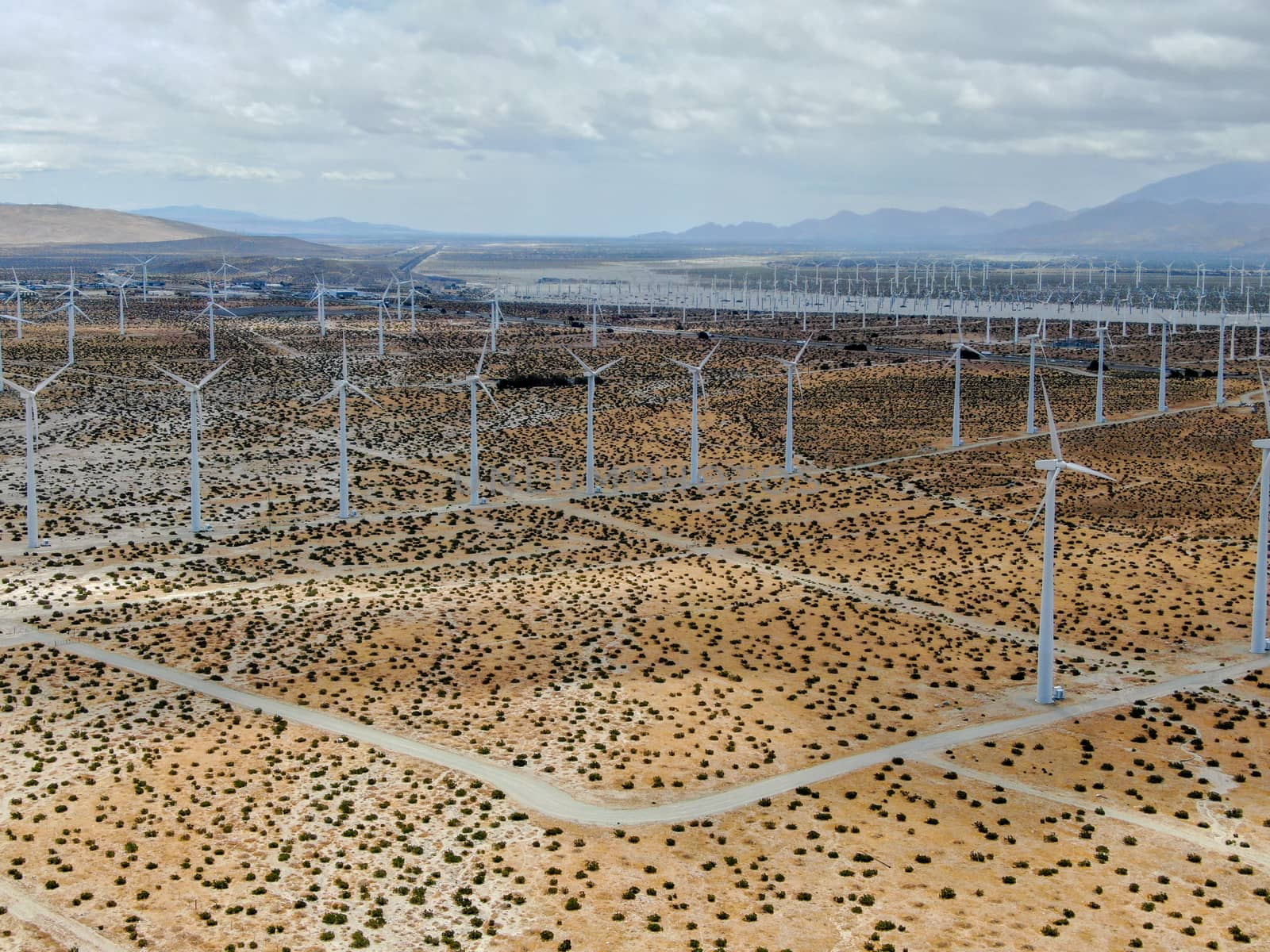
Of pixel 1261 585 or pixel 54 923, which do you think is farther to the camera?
pixel 1261 585

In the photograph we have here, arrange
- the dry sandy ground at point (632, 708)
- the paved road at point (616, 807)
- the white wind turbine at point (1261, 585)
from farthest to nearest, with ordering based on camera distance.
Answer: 1. the white wind turbine at point (1261, 585)
2. the paved road at point (616, 807)
3. the dry sandy ground at point (632, 708)

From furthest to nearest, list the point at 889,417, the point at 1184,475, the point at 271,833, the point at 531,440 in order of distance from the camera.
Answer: the point at 889,417, the point at 531,440, the point at 1184,475, the point at 271,833

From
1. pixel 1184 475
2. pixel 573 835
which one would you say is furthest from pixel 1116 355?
pixel 573 835

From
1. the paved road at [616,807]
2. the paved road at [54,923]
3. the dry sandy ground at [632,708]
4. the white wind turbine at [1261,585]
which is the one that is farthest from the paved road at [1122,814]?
the paved road at [54,923]

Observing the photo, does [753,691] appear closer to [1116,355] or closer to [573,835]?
[573,835]

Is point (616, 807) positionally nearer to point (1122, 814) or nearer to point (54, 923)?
point (1122, 814)

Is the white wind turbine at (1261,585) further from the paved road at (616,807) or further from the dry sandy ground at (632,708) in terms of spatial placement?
the dry sandy ground at (632,708)

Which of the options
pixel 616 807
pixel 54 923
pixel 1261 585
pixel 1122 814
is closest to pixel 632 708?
pixel 616 807

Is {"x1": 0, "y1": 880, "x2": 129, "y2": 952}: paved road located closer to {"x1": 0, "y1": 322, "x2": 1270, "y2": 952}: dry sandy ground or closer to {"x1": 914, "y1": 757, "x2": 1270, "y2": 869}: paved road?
{"x1": 0, "y1": 322, "x2": 1270, "y2": 952}: dry sandy ground
